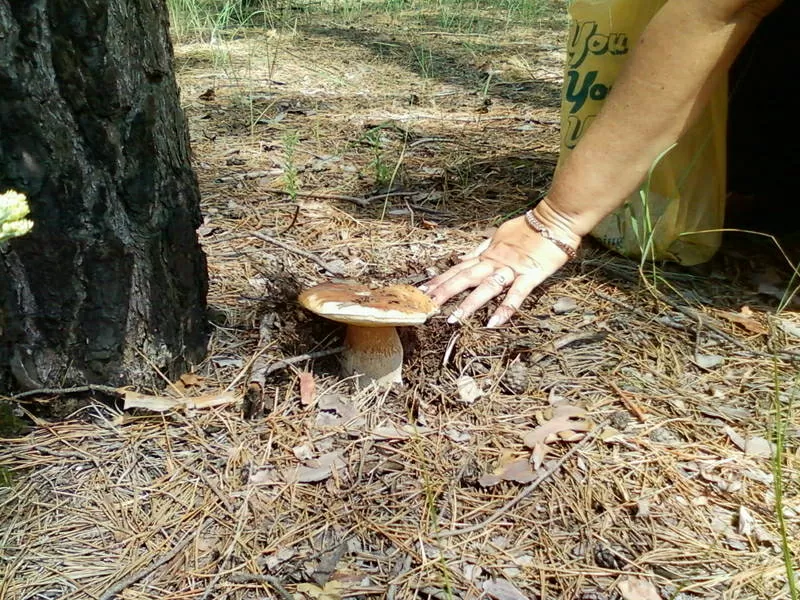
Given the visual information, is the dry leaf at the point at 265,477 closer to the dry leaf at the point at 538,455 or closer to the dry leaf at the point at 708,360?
the dry leaf at the point at 538,455

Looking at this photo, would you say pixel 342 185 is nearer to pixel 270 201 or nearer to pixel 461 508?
pixel 270 201

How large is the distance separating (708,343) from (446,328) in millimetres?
784

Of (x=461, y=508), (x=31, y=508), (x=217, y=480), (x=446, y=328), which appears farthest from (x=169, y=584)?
(x=446, y=328)

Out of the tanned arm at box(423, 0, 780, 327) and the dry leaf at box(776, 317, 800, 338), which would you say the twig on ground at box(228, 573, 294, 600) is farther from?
the dry leaf at box(776, 317, 800, 338)

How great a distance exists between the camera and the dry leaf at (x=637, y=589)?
3.88ft

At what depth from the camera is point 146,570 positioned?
3.99ft

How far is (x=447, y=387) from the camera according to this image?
170 centimetres

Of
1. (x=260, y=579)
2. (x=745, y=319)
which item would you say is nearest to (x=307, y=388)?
(x=260, y=579)

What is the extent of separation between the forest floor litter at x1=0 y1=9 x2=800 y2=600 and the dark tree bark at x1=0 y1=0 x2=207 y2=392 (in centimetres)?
14

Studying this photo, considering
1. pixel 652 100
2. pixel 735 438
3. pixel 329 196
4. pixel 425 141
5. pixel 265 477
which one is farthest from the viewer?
pixel 425 141

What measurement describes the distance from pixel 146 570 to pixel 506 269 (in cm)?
127

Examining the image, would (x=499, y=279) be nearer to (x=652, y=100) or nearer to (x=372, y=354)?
(x=372, y=354)

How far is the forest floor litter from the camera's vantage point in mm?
1231

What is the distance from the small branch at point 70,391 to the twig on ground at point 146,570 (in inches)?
17.0
